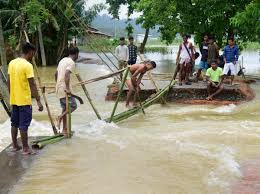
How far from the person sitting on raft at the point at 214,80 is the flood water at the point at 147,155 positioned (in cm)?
161

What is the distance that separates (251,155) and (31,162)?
3299 millimetres

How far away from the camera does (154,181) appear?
582cm

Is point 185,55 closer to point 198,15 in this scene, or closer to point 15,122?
point 198,15

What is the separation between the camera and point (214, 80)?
1223 cm

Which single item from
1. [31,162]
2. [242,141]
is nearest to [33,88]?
[31,162]

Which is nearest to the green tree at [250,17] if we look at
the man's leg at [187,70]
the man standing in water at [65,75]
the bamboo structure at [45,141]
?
the man's leg at [187,70]

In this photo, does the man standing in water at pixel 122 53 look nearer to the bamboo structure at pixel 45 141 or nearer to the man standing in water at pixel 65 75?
the man standing in water at pixel 65 75

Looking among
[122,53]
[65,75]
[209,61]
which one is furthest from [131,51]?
[65,75]

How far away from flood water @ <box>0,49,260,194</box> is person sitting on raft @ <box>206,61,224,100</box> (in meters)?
1.61

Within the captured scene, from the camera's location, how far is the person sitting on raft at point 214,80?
1209 centimetres

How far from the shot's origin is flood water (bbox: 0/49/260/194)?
566cm

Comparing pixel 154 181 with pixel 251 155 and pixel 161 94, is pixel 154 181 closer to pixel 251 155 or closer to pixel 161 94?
pixel 251 155

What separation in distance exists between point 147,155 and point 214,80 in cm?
570

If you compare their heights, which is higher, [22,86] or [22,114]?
[22,86]
